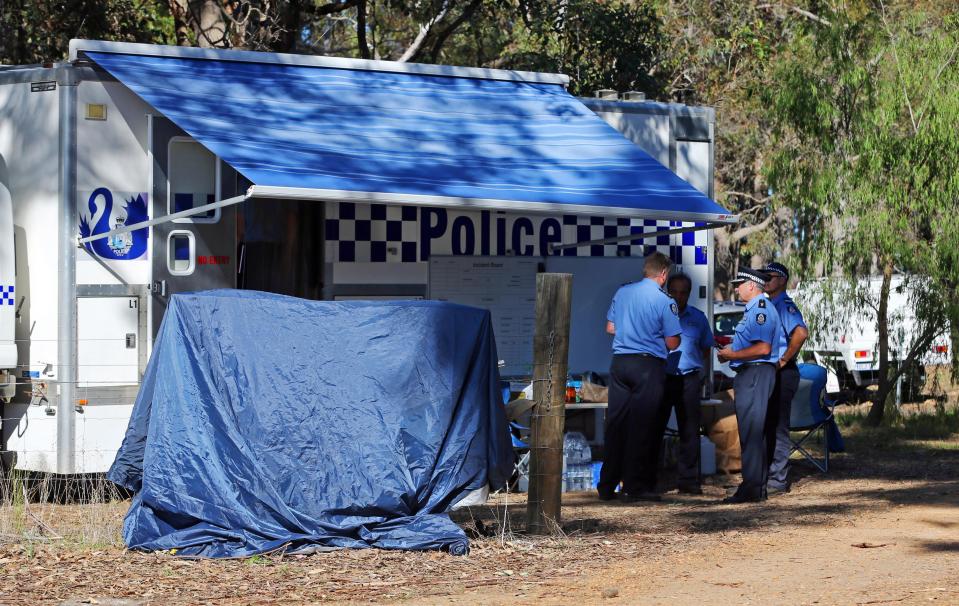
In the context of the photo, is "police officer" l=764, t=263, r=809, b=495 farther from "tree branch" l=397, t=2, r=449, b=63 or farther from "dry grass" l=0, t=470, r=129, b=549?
"tree branch" l=397, t=2, r=449, b=63

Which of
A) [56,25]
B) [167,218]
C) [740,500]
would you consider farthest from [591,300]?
[56,25]

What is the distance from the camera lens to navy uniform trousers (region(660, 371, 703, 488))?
9953 millimetres

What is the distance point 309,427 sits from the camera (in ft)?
23.7

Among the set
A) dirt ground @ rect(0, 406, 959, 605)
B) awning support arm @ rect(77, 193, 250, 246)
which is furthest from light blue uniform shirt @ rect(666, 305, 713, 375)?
awning support arm @ rect(77, 193, 250, 246)

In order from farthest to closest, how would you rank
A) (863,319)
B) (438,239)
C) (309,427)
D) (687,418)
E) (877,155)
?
(863,319) < (877,155) < (438,239) < (687,418) < (309,427)

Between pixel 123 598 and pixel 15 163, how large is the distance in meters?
4.21

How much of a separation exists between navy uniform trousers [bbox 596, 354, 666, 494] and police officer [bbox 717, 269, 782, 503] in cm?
54

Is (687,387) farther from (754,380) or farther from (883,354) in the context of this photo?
(883,354)

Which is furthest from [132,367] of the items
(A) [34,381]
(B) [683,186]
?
(B) [683,186]

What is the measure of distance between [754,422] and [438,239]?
2.92 m

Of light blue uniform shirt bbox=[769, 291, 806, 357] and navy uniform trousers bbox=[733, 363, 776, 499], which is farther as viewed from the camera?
light blue uniform shirt bbox=[769, 291, 806, 357]

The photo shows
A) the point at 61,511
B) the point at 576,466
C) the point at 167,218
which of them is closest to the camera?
the point at 167,218

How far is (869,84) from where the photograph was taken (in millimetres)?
14266

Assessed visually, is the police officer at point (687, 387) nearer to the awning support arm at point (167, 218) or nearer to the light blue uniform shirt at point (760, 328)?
the light blue uniform shirt at point (760, 328)
